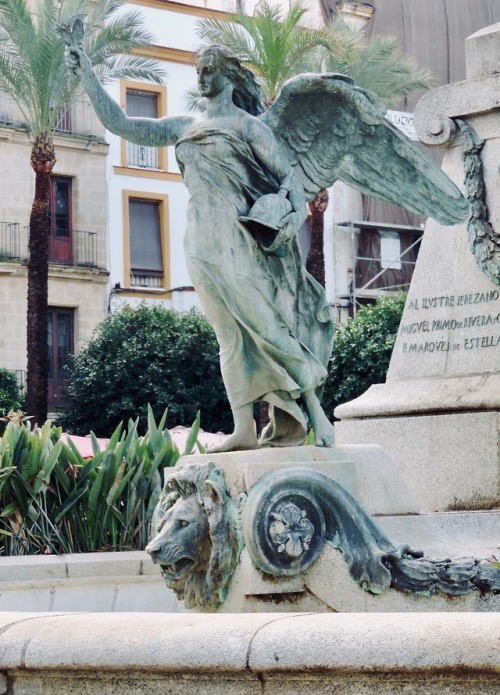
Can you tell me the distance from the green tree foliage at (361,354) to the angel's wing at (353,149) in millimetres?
20466

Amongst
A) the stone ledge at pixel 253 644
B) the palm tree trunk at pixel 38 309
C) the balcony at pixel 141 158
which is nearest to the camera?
the stone ledge at pixel 253 644

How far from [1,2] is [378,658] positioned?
76.7 ft

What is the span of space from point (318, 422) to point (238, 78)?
1.62m

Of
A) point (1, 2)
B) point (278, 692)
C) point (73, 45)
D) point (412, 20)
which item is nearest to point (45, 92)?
point (1, 2)

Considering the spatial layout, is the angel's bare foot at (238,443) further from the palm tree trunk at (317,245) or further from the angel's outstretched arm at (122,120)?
the palm tree trunk at (317,245)

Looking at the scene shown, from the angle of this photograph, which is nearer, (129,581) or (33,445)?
(129,581)

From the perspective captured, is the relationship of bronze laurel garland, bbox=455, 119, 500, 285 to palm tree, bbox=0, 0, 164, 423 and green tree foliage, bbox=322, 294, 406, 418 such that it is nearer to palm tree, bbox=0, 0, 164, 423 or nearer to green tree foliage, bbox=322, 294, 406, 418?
palm tree, bbox=0, 0, 164, 423

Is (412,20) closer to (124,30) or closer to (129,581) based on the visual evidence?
(124,30)

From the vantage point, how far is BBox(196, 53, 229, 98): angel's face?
6648 mm

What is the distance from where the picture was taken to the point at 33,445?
30.9 ft

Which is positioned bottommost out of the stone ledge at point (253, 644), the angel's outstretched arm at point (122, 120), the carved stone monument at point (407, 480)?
the stone ledge at point (253, 644)

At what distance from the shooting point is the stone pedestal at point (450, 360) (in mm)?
7566

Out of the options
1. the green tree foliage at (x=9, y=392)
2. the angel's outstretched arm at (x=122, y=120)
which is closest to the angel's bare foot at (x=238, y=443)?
the angel's outstretched arm at (x=122, y=120)

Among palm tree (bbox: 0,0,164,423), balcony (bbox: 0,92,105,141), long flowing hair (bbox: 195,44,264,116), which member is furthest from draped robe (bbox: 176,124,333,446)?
balcony (bbox: 0,92,105,141)
